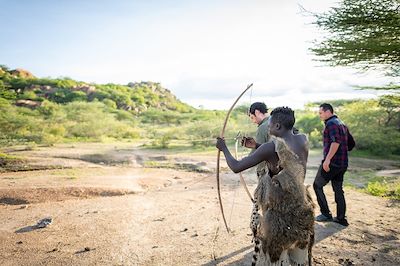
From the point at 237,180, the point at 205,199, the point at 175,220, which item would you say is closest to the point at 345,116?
the point at 237,180

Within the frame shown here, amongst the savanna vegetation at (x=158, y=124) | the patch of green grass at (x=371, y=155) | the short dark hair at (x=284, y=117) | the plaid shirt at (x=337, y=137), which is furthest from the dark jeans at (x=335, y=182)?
the patch of green grass at (x=371, y=155)

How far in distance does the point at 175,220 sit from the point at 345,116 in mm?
17711

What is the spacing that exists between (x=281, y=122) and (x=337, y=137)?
8.72 ft

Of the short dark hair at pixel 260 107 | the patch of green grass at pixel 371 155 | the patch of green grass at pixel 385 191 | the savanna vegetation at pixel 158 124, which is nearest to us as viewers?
the short dark hair at pixel 260 107

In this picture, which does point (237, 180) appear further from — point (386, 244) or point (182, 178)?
point (386, 244)

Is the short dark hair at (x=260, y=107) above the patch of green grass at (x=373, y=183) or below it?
above

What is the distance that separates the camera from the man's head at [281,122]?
2756mm

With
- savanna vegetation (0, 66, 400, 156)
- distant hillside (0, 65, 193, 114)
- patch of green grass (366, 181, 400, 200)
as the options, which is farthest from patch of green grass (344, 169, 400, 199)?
distant hillside (0, 65, 193, 114)

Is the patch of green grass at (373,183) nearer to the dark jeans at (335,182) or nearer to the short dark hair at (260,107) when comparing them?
the dark jeans at (335,182)

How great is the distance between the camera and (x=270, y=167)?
2.75 metres

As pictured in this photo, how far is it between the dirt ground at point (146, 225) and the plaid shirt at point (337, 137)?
107 centimetres

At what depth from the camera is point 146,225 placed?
557 centimetres

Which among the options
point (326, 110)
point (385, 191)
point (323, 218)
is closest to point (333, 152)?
point (326, 110)

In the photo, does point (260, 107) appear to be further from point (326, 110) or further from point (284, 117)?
point (326, 110)
